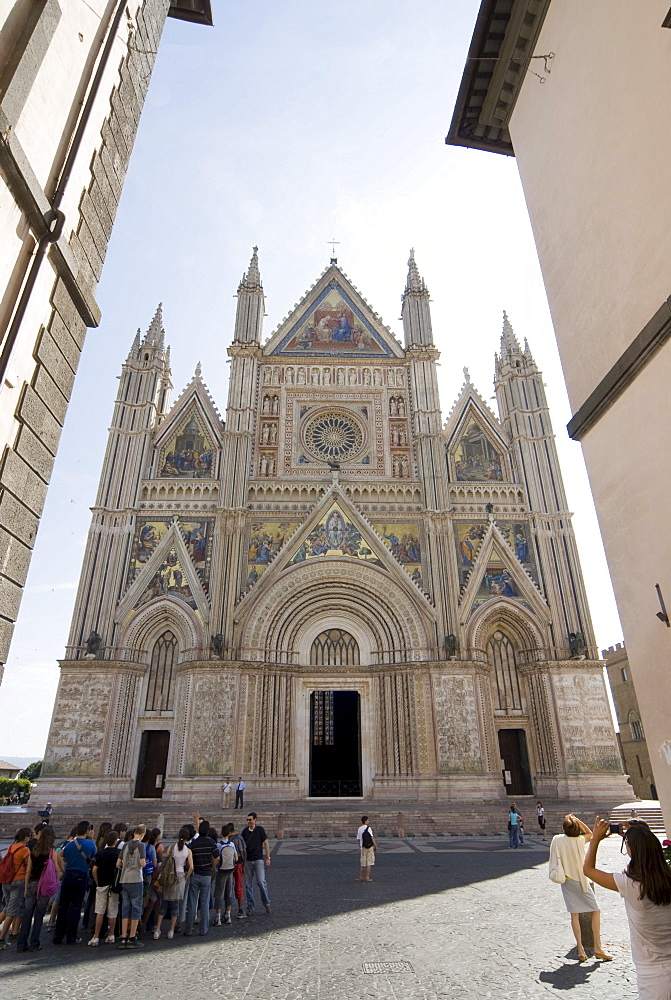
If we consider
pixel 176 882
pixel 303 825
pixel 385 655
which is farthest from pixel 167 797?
pixel 176 882

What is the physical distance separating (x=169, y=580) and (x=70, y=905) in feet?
52.0

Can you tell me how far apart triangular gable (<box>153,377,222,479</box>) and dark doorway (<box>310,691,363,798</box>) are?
9.95 meters

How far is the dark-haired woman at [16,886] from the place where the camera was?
6293 mm

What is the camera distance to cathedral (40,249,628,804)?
19.9 m

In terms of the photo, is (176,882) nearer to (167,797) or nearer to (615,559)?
(615,559)

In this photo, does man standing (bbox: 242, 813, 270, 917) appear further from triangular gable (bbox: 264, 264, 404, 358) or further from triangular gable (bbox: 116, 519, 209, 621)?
triangular gable (bbox: 264, 264, 404, 358)

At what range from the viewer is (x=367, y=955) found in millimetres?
5848

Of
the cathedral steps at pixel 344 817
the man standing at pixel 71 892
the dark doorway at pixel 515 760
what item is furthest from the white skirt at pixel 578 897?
the dark doorway at pixel 515 760

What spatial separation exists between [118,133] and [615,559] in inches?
288

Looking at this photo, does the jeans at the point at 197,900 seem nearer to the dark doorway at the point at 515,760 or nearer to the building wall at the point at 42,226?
the building wall at the point at 42,226

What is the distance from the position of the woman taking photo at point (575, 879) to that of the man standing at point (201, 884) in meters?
3.78

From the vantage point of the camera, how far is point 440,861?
1163 cm

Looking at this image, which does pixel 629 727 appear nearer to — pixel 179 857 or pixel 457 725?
pixel 457 725

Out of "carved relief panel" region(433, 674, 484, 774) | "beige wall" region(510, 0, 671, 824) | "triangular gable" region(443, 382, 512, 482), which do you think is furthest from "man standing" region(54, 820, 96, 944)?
"triangular gable" region(443, 382, 512, 482)
